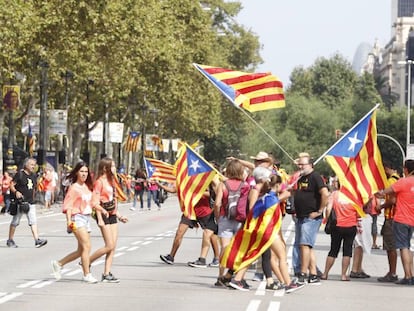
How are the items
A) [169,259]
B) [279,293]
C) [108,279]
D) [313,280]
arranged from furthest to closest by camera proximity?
[169,259], [313,280], [108,279], [279,293]

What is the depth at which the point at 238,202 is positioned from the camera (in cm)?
1753

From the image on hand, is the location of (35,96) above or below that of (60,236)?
above

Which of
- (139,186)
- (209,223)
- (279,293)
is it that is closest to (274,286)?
(279,293)

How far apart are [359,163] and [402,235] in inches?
43.9

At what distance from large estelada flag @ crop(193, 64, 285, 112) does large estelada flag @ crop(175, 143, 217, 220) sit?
1.19m

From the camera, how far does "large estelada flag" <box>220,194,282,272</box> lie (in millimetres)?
16828

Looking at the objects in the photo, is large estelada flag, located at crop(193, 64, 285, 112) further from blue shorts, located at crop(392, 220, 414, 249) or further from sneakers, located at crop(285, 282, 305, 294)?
sneakers, located at crop(285, 282, 305, 294)

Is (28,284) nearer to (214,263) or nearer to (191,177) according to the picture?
(191,177)

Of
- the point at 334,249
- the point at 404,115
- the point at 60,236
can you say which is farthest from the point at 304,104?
the point at 334,249

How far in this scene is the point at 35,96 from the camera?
6394 centimetres

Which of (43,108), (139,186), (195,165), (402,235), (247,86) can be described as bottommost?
(139,186)

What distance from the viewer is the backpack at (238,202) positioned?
57.3ft

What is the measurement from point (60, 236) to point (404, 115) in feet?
283

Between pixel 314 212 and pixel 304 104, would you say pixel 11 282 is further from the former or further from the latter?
pixel 304 104
